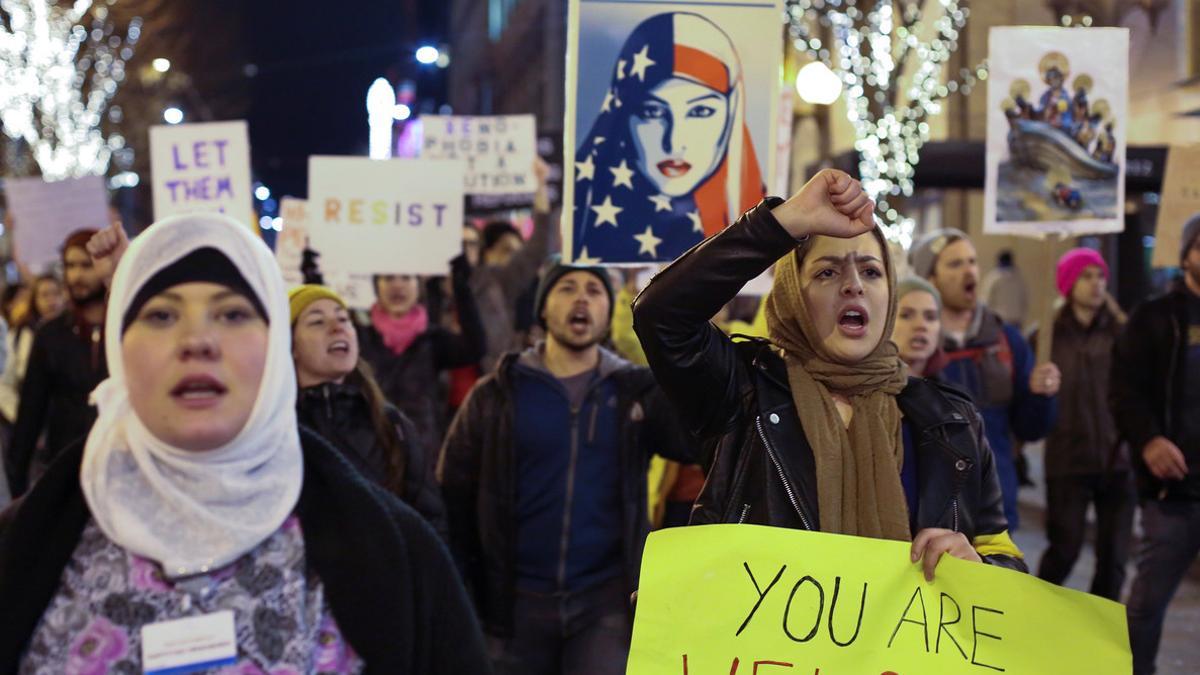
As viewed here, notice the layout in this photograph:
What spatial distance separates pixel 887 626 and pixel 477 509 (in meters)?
2.67

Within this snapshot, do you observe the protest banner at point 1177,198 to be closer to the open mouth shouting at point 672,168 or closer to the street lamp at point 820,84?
the open mouth shouting at point 672,168

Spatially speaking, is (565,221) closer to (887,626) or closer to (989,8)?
(887,626)

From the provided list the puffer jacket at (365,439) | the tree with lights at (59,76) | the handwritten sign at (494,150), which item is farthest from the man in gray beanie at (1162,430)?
the tree with lights at (59,76)

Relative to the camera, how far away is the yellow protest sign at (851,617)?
3.08 m

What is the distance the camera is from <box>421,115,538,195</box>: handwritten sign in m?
13.1

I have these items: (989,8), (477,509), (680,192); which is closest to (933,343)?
(680,192)

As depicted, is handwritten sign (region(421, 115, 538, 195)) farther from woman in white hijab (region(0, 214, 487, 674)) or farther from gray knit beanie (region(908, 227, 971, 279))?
woman in white hijab (region(0, 214, 487, 674))

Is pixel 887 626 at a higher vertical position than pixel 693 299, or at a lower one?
lower

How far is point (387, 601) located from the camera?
2.73m

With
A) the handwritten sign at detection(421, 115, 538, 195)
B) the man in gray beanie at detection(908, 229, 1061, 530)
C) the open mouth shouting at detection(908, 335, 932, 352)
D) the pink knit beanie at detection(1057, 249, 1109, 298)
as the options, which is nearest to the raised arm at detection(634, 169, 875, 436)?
the open mouth shouting at detection(908, 335, 932, 352)

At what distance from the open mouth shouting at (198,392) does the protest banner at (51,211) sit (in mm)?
10104

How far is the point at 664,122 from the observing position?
17.3ft

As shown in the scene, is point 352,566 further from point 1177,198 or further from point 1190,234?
point 1177,198

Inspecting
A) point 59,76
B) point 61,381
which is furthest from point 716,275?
point 59,76
